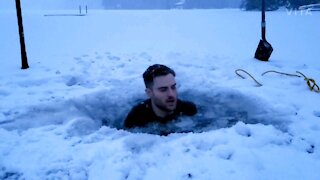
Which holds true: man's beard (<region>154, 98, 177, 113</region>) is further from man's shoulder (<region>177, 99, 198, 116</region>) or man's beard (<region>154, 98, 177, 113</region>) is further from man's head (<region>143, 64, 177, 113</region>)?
man's shoulder (<region>177, 99, 198, 116</region>)

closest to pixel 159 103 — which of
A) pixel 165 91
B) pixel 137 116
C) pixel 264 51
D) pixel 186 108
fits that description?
pixel 165 91

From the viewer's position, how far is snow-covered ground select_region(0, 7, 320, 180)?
2.88 m

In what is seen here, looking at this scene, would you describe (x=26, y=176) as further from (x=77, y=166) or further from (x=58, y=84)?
(x=58, y=84)

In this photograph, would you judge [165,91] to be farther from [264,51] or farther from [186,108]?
[264,51]

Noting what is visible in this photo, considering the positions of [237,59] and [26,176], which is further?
[237,59]

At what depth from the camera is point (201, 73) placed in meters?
6.75

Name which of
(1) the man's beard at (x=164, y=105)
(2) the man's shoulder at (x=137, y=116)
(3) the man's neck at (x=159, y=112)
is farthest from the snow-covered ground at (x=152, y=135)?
(1) the man's beard at (x=164, y=105)

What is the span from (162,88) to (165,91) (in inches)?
2.3

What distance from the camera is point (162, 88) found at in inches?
174

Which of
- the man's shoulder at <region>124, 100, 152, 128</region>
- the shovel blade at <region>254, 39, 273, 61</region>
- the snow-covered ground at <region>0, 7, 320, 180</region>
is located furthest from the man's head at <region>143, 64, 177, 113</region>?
the shovel blade at <region>254, 39, 273, 61</region>

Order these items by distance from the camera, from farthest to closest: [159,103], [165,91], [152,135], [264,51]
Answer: [264,51], [159,103], [165,91], [152,135]

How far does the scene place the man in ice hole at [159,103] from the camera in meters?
4.41

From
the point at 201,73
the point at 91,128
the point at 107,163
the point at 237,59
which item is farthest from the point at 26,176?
the point at 237,59

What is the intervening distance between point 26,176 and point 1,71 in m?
4.57
